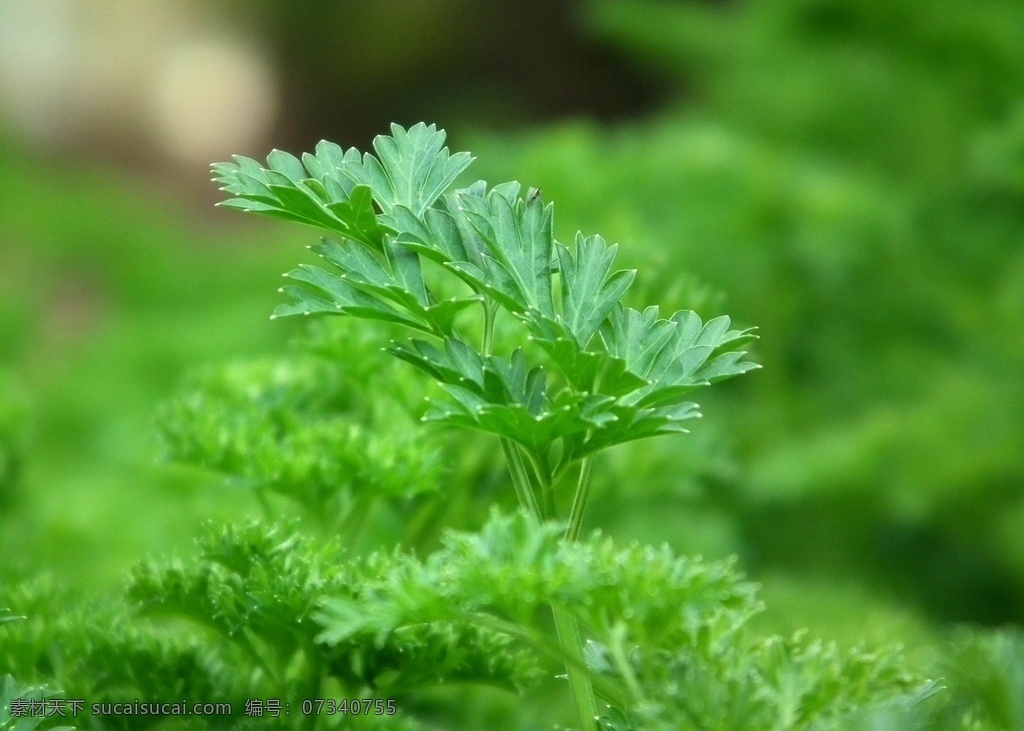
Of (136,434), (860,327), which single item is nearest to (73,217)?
(136,434)

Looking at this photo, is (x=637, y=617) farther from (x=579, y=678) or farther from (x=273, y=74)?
(x=273, y=74)

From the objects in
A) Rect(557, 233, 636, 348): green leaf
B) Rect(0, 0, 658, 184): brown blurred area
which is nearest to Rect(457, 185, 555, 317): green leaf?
Rect(557, 233, 636, 348): green leaf

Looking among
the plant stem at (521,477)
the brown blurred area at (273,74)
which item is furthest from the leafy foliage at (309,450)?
the brown blurred area at (273,74)

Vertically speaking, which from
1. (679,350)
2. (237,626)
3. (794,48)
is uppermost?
(794,48)

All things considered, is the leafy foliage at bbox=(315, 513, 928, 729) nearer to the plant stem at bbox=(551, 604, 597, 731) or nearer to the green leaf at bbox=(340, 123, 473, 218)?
the plant stem at bbox=(551, 604, 597, 731)

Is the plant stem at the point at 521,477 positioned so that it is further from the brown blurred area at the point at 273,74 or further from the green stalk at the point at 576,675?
the brown blurred area at the point at 273,74

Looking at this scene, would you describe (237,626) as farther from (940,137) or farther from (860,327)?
(940,137)
